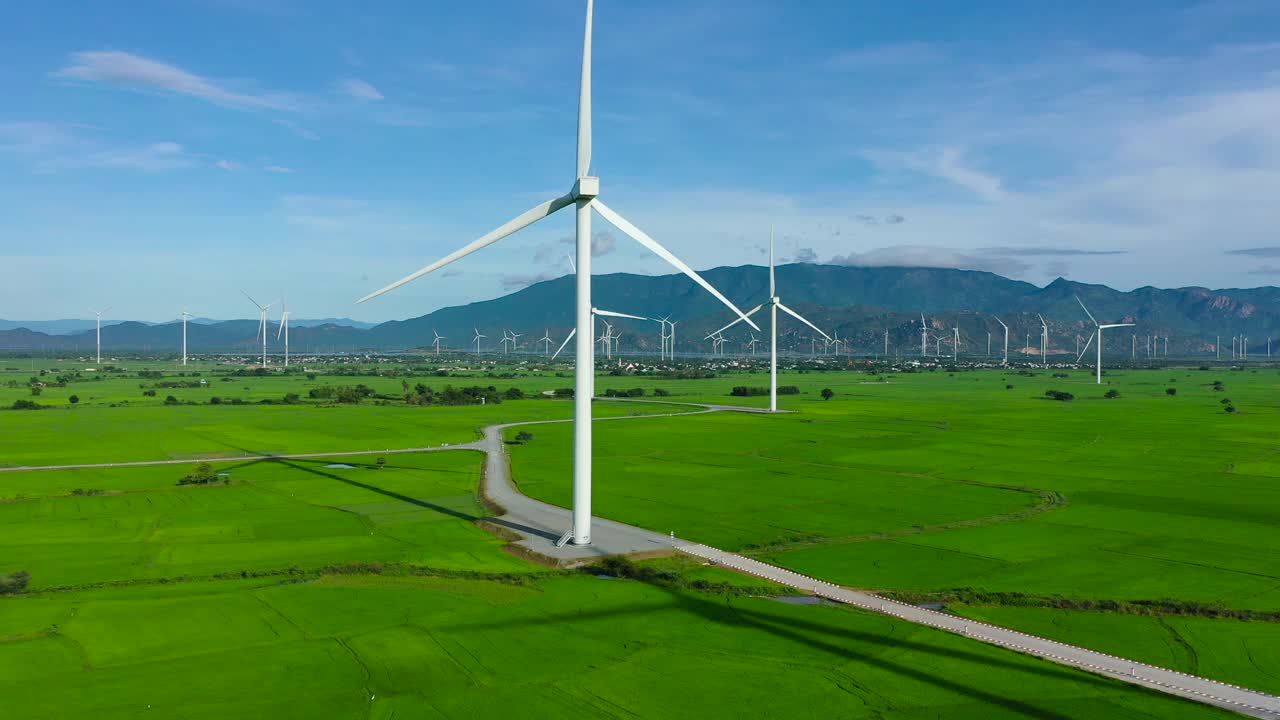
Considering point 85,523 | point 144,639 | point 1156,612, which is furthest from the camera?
point 85,523

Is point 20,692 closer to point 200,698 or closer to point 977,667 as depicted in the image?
point 200,698

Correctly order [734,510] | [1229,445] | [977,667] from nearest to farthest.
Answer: [977,667], [734,510], [1229,445]

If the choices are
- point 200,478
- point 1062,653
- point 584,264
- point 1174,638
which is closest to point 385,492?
point 200,478

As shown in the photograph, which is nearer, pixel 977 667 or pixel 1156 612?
pixel 977 667

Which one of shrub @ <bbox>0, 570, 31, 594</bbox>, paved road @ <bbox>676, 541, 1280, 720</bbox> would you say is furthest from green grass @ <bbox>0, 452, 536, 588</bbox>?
paved road @ <bbox>676, 541, 1280, 720</bbox>

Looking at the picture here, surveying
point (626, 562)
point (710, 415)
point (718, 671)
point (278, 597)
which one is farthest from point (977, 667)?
point (710, 415)

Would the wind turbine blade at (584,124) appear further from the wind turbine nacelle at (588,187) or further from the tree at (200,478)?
the tree at (200,478)

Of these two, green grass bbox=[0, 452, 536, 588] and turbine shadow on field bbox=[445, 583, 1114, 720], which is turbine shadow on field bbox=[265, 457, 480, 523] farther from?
turbine shadow on field bbox=[445, 583, 1114, 720]
